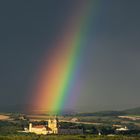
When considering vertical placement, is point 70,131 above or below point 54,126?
below

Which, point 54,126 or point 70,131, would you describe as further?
point 54,126

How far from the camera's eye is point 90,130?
264ft

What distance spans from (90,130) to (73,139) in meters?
19.6

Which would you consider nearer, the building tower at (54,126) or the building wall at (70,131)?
the building wall at (70,131)

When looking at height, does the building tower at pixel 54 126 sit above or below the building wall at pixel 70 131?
above

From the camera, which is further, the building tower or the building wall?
the building tower

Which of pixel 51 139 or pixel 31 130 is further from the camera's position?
pixel 31 130

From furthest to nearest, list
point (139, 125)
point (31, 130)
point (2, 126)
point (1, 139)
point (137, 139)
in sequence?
point (139, 125) < point (2, 126) < point (31, 130) < point (137, 139) < point (1, 139)

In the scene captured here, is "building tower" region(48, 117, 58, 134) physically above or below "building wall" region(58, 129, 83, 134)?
above

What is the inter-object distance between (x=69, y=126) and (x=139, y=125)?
20.1 metres

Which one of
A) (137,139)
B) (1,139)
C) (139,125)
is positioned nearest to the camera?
(1,139)

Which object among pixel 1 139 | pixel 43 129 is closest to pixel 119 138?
pixel 1 139

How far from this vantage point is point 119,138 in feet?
205

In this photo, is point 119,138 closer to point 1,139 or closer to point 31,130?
Answer: point 1,139
